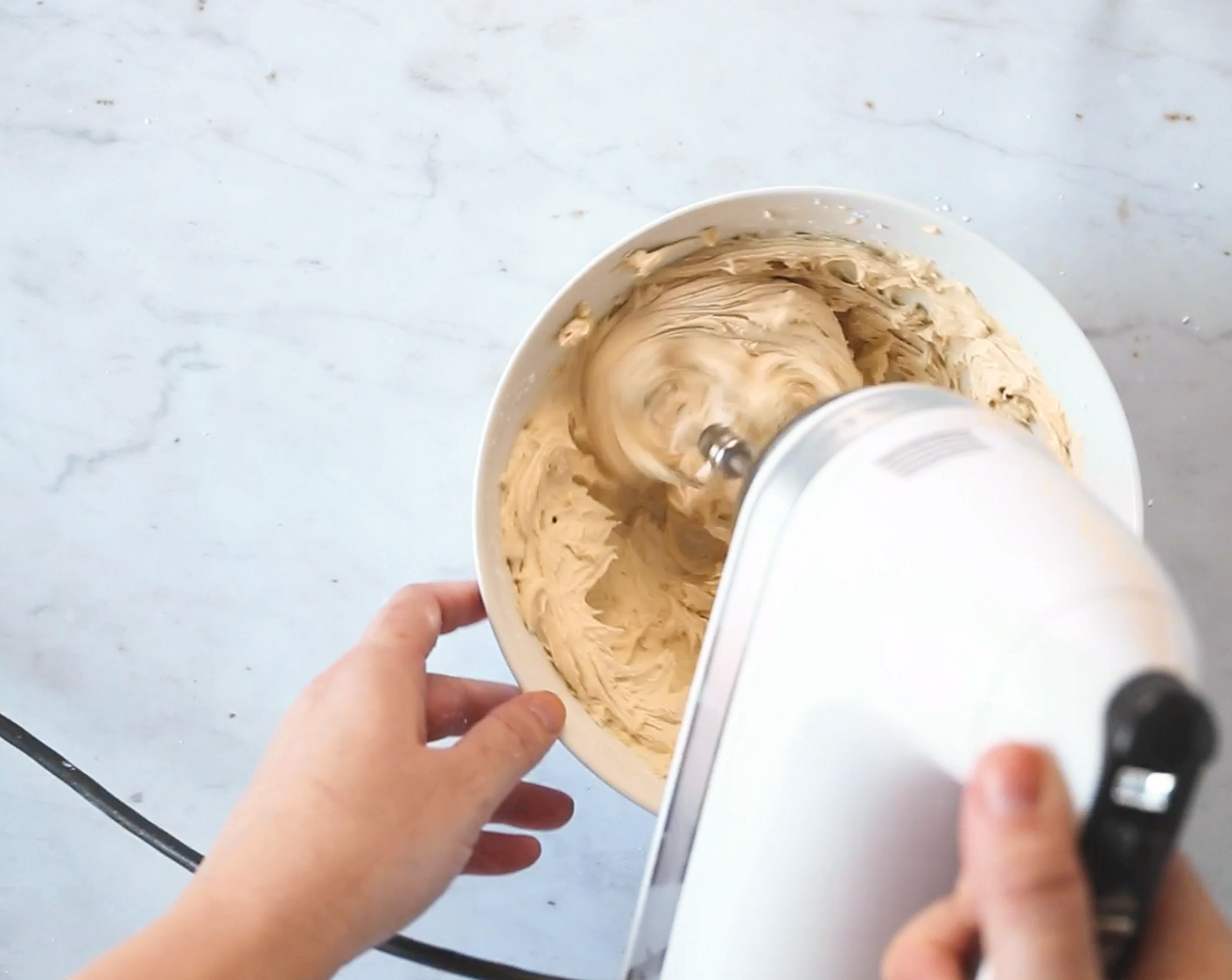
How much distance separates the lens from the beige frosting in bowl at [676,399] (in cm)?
51

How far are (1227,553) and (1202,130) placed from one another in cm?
25

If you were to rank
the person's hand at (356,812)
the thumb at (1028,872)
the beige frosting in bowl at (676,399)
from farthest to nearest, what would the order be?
the beige frosting in bowl at (676,399) → the person's hand at (356,812) → the thumb at (1028,872)

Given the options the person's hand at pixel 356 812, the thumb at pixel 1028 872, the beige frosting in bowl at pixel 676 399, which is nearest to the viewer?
the thumb at pixel 1028 872

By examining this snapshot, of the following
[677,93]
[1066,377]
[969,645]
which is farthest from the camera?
[677,93]

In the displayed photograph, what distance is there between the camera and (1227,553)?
580 mm

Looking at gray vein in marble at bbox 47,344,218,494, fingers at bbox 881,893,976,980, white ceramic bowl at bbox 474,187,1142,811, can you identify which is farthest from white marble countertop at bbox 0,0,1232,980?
fingers at bbox 881,893,976,980

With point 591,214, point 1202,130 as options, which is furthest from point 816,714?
point 1202,130

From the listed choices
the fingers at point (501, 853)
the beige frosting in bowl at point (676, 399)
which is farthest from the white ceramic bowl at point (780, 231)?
the fingers at point (501, 853)

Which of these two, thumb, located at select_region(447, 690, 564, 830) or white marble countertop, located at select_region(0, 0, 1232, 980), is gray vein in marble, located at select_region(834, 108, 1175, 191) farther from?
thumb, located at select_region(447, 690, 564, 830)

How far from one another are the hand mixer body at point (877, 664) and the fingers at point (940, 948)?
39 mm

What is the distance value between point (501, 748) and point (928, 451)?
0.23 meters

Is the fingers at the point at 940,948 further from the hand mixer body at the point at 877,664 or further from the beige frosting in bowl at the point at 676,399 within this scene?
the beige frosting in bowl at the point at 676,399

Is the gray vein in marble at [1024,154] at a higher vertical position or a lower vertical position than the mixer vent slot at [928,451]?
higher

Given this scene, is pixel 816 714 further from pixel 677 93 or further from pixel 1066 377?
pixel 677 93
